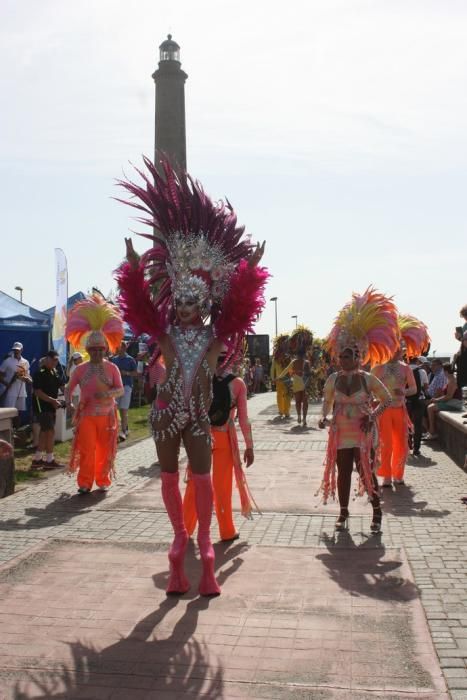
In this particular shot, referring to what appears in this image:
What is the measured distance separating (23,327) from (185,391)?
10482 mm

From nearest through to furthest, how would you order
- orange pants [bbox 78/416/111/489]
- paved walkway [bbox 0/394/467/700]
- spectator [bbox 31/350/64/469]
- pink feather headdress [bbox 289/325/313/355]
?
paved walkway [bbox 0/394/467/700] → orange pants [bbox 78/416/111/489] → spectator [bbox 31/350/64/469] → pink feather headdress [bbox 289/325/313/355]

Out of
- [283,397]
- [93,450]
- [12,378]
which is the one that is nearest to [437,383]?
[283,397]

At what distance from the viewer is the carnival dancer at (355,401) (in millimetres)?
7344

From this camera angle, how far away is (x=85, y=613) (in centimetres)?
502

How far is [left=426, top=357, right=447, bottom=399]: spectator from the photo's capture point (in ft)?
49.2

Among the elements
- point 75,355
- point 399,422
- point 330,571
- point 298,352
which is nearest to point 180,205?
point 330,571

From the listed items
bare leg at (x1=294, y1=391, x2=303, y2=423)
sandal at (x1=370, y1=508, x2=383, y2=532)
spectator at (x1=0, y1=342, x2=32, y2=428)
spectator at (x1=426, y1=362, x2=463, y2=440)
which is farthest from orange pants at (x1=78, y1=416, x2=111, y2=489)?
bare leg at (x1=294, y1=391, x2=303, y2=423)

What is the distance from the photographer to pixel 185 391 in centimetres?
564

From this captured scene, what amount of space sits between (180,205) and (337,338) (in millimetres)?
2313

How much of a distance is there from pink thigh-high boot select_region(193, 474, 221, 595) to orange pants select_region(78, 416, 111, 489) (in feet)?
12.0

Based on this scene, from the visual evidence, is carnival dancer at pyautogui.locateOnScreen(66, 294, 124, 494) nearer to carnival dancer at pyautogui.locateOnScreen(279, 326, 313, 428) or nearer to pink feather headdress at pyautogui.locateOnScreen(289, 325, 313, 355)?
carnival dancer at pyautogui.locateOnScreen(279, 326, 313, 428)

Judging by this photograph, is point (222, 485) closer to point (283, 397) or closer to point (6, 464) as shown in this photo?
point (6, 464)

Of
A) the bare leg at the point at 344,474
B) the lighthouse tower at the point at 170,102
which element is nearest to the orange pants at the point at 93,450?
the bare leg at the point at 344,474

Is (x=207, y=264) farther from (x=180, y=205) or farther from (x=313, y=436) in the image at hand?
(x=313, y=436)
